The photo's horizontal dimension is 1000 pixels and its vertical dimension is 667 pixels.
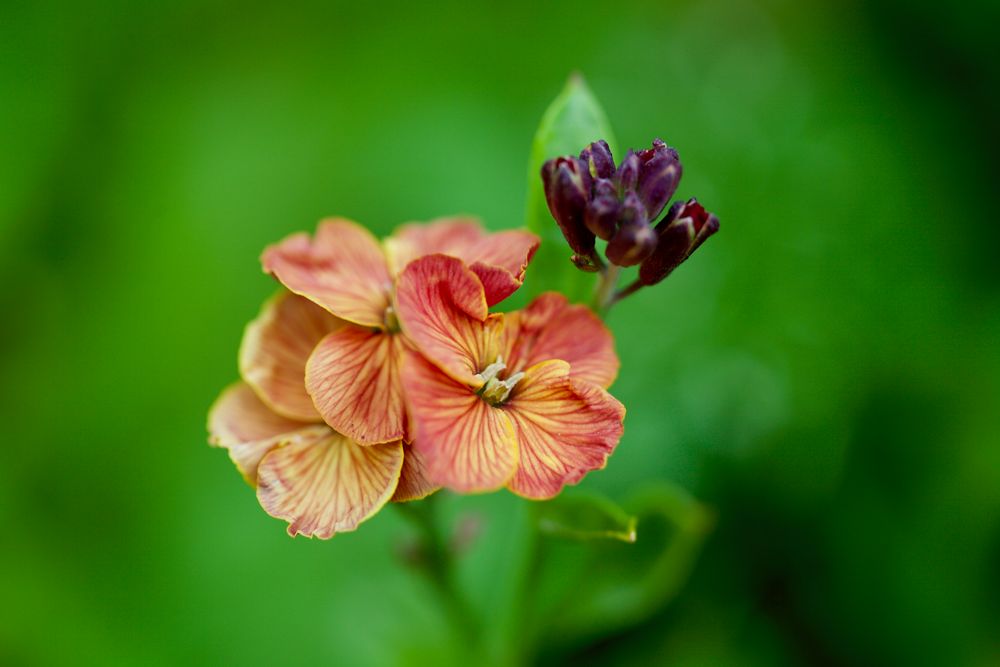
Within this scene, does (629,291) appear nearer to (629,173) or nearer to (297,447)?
(629,173)

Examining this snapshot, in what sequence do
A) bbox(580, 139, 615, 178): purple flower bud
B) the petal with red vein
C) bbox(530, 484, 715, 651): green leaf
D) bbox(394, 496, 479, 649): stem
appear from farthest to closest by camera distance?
bbox(530, 484, 715, 651): green leaf
bbox(394, 496, 479, 649): stem
the petal with red vein
bbox(580, 139, 615, 178): purple flower bud

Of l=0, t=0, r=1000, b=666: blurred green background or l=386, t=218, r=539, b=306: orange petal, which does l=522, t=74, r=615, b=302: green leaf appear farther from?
l=0, t=0, r=1000, b=666: blurred green background

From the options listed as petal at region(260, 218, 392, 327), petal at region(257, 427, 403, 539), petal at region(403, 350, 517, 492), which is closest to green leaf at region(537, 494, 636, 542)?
petal at region(403, 350, 517, 492)

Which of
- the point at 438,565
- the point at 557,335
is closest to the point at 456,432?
the point at 557,335

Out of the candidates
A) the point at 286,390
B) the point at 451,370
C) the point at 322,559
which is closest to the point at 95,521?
the point at 322,559

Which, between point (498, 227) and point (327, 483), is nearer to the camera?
point (327, 483)

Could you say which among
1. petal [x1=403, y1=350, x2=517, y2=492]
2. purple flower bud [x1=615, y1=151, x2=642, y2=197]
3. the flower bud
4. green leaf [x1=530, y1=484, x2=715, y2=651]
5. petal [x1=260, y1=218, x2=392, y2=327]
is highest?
purple flower bud [x1=615, y1=151, x2=642, y2=197]
